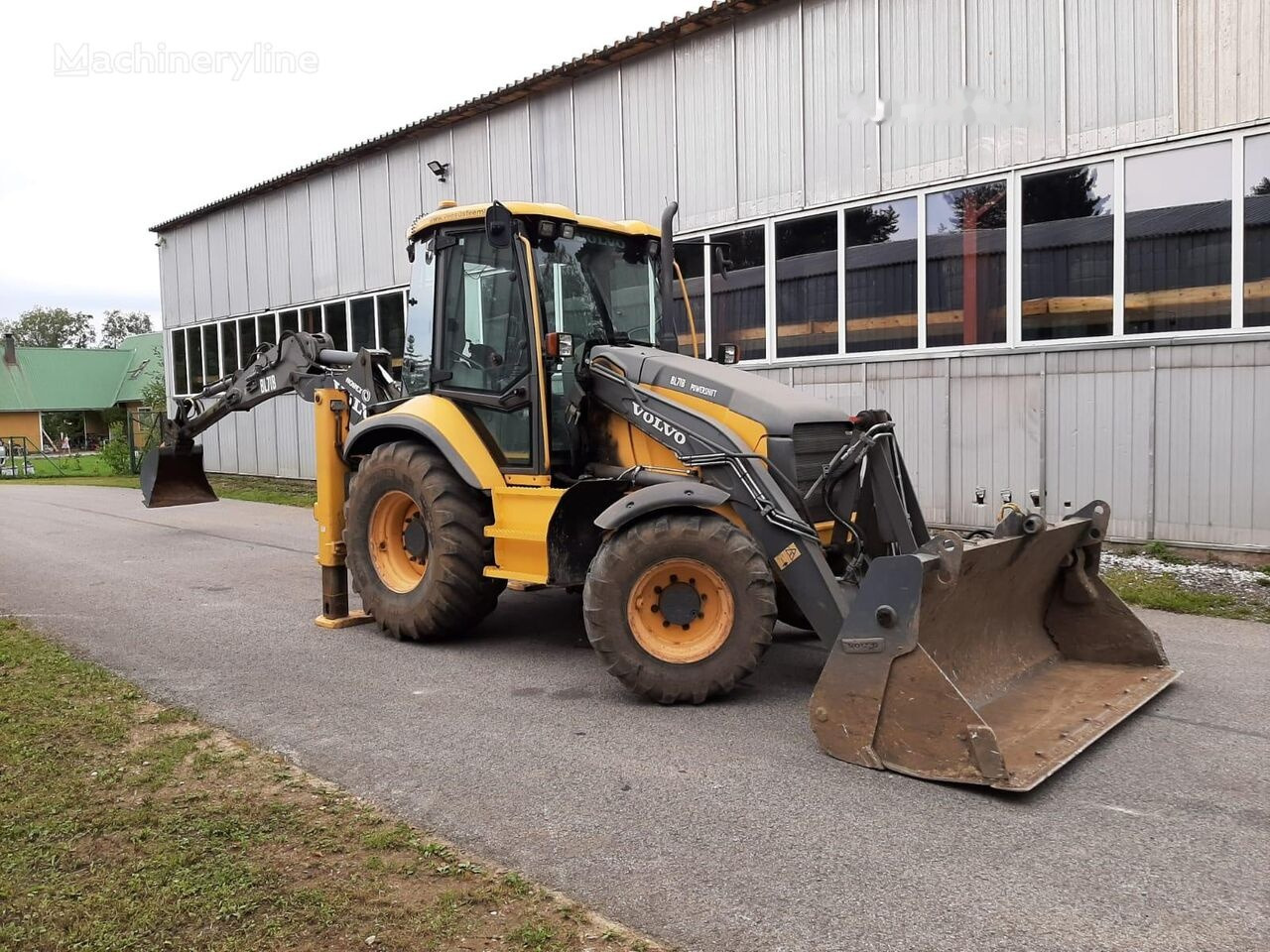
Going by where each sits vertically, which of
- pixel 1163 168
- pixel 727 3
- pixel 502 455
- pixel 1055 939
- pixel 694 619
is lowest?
pixel 1055 939

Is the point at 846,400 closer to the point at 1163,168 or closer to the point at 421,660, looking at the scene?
the point at 1163,168

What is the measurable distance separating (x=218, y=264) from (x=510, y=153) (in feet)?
33.5

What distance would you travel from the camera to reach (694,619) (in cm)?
552

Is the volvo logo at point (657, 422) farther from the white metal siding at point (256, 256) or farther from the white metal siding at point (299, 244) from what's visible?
the white metal siding at point (256, 256)

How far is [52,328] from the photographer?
94.8 m

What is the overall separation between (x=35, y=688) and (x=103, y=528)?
9470 mm

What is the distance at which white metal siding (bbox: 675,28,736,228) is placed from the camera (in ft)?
40.3

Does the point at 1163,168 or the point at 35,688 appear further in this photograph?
the point at 1163,168

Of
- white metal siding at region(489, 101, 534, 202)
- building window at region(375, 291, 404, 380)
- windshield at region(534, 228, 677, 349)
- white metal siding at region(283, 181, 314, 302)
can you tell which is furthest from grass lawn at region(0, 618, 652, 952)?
white metal siding at region(283, 181, 314, 302)

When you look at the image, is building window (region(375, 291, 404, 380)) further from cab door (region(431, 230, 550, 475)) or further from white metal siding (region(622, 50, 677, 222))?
cab door (region(431, 230, 550, 475))

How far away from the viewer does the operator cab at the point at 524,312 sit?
6578mm

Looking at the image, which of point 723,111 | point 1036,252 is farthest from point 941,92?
point 723,111

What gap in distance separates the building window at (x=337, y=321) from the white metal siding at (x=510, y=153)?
4.66m

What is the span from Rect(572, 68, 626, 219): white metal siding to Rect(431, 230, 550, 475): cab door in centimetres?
696
